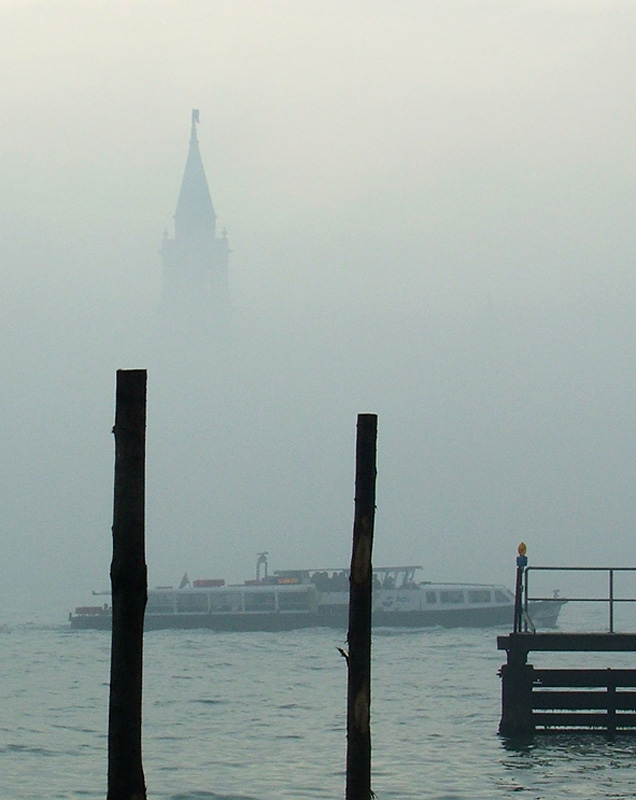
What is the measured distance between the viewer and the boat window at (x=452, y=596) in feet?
338

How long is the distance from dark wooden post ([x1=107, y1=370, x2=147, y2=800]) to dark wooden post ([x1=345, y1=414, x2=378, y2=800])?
3.38 m

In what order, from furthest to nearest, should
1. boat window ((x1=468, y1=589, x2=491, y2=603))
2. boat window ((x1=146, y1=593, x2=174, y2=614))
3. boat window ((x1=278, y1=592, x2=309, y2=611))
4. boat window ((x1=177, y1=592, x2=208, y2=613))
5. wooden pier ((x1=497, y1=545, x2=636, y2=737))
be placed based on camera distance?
boat window ((x1=146, y1=593, x2=174, y2=614)) → boat window ((x1=177, y1=592, x2=208, y2=613)) → boat window ((x1=468, y1=589, x2=491, y2=603)) → boat window ((x1=278, y1=592, x2=309, y2=611)) → wooden pier ((x1=497, y1=545, x2=636, y2=737))

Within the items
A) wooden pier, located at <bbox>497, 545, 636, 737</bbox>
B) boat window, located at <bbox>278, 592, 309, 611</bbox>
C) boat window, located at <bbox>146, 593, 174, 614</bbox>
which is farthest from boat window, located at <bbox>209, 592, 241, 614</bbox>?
wooden pier, located at <bbox>497, 545, 636, 737</bbox>

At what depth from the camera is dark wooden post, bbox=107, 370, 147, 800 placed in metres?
12.4

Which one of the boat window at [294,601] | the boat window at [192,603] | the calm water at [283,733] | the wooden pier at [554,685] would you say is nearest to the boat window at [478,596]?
the boat window at [294,601]

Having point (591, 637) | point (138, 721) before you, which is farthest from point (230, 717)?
point (138, 721)

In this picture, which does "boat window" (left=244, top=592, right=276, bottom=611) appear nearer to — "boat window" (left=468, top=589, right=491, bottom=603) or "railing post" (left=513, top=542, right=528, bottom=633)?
"boat window" (left=468, top=589, right=491, bottom=603)

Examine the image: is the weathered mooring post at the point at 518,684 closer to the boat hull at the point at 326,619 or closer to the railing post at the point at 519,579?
the railing post at the point at 519,579

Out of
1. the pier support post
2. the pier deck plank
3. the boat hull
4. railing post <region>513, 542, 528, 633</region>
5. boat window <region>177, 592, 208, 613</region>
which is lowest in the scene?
the boat hull

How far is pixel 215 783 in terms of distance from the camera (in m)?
30.6

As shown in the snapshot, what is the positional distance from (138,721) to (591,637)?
18.8 meters

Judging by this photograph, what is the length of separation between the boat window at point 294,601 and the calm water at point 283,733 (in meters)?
16.8

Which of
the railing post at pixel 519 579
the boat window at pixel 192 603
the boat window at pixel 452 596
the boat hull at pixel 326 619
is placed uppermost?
the railing post at pixel 519 579

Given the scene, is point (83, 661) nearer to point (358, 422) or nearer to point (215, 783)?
point (215, 783)
